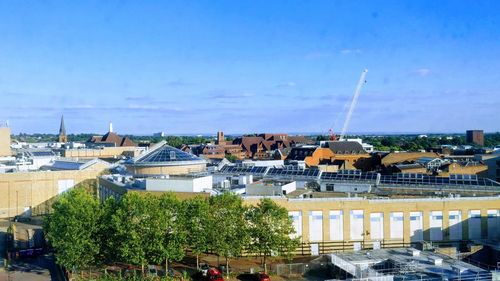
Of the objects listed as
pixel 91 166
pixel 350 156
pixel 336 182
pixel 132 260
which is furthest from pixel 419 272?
pixel 350 156

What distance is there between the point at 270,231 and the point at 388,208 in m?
12.4

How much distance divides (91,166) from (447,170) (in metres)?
49.8

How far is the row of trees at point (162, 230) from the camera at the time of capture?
114ft

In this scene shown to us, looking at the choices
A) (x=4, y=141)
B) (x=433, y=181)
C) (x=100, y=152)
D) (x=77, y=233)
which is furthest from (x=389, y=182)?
(x=100, y=152)

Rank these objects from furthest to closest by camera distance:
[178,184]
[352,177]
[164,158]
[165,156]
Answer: [165,156] → [164,158] → [352,177] → [178,184]

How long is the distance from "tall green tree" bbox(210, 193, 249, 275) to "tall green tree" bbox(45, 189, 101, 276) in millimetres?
7931

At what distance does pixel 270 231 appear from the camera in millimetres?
36406

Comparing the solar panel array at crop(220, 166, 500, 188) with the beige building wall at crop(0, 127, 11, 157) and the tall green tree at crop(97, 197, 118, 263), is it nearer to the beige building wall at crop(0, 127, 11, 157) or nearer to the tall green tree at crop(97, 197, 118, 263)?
the tall green tree at crop(97, 197, 118, 263)

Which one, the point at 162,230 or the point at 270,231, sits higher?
the point at 162,230

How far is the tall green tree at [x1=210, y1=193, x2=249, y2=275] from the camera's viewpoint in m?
35.5

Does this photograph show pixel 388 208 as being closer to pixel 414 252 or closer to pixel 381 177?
pixel 414 252

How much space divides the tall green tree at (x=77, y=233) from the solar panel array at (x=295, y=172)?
101ft

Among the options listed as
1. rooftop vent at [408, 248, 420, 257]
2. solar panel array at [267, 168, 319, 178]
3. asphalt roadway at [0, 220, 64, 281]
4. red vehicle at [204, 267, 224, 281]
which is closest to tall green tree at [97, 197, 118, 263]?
asphalt roadway at [0, 220, 64, 281]

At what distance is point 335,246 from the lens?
4272cm
